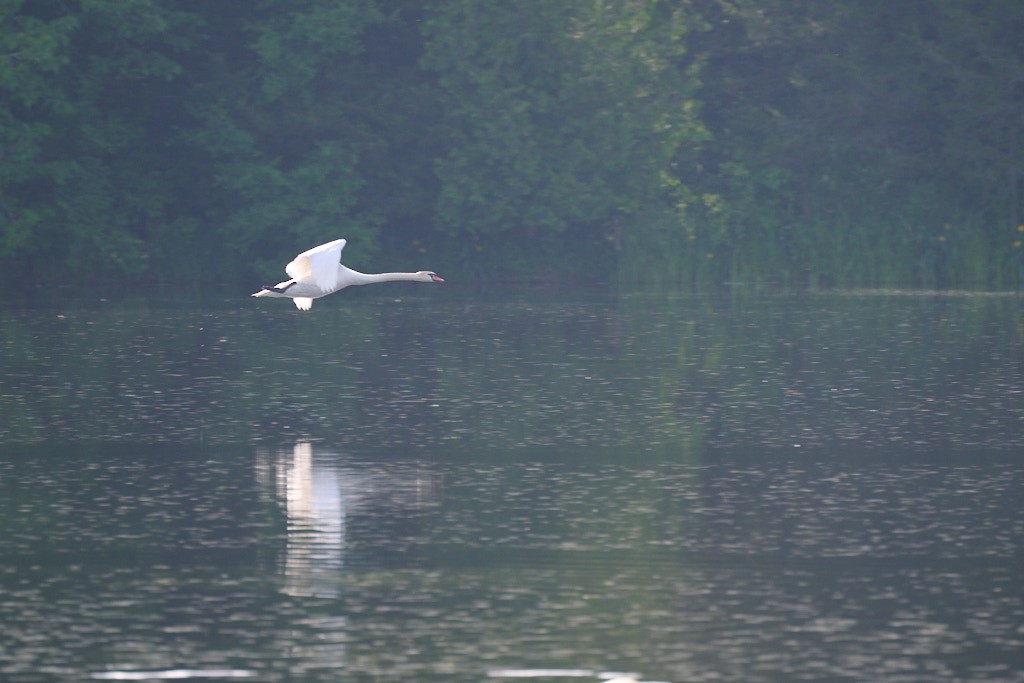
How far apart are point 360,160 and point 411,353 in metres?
16.7


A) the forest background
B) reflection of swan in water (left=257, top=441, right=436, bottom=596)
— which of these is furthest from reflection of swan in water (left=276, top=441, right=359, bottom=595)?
the forest background

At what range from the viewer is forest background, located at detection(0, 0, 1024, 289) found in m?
35.8

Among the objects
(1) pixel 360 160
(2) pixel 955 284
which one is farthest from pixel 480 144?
(2) pixel 955 284

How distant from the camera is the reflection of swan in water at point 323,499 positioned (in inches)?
403

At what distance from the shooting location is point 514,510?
12094 millimetres

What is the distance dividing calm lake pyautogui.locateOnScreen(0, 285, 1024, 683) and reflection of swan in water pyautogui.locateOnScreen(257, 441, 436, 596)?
0.11ft

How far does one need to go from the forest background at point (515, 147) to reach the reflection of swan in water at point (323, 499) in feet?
69.3

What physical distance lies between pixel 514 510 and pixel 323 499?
1301 millimetres

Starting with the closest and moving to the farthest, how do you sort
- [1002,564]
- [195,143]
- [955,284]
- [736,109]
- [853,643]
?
[853,643], [1002,564], [955,284], [195,143], [736,109]

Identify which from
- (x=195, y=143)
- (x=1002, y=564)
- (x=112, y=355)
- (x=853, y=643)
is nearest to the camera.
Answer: (x=853, y=643)

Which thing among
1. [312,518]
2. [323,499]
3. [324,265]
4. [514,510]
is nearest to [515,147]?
[324,265]

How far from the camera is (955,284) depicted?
34.0 m

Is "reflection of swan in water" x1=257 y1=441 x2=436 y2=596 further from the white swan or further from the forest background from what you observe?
the forest background

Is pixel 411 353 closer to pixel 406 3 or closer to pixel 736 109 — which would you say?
pixel 406 3
